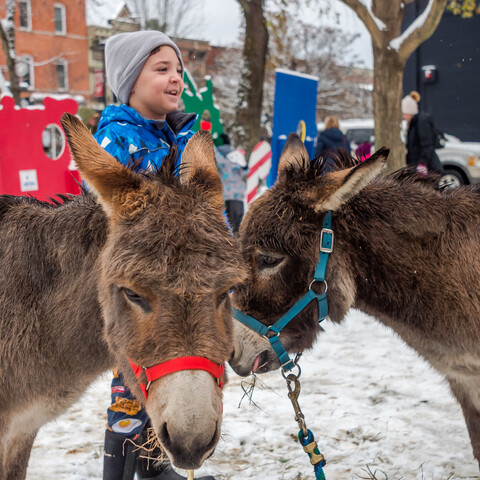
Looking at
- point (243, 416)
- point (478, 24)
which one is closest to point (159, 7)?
point (478, 24)

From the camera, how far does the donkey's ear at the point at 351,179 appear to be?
8.43 ft

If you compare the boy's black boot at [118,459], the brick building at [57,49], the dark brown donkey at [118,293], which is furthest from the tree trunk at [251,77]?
the brick building at [57,49]

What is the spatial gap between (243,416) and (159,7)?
3284cm

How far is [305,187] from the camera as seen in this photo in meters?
2.99

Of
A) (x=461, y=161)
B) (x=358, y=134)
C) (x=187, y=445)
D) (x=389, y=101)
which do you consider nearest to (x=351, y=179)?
Answer: (x=187, y=445)

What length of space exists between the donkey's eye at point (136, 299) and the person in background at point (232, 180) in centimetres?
698

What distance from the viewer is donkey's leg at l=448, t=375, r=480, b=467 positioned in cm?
313

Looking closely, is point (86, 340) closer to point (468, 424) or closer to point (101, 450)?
point (101, 450)

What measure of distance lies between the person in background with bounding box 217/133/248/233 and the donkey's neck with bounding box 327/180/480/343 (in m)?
5.98

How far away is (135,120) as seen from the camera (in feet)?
9.37

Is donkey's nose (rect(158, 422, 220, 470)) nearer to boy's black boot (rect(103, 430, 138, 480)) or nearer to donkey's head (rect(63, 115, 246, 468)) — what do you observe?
donkey's head (rect(63, 115, 246, 468))

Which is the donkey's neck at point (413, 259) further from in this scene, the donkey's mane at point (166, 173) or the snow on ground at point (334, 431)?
the donkey's mane at point (166, 173)

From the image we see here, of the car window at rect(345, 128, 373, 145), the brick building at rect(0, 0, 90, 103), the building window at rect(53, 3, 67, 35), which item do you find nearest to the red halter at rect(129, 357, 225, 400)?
the car window at rect(345, 128, 373, 145)

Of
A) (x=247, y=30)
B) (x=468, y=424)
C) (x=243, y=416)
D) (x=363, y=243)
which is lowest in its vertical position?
(x=243, y=416)
